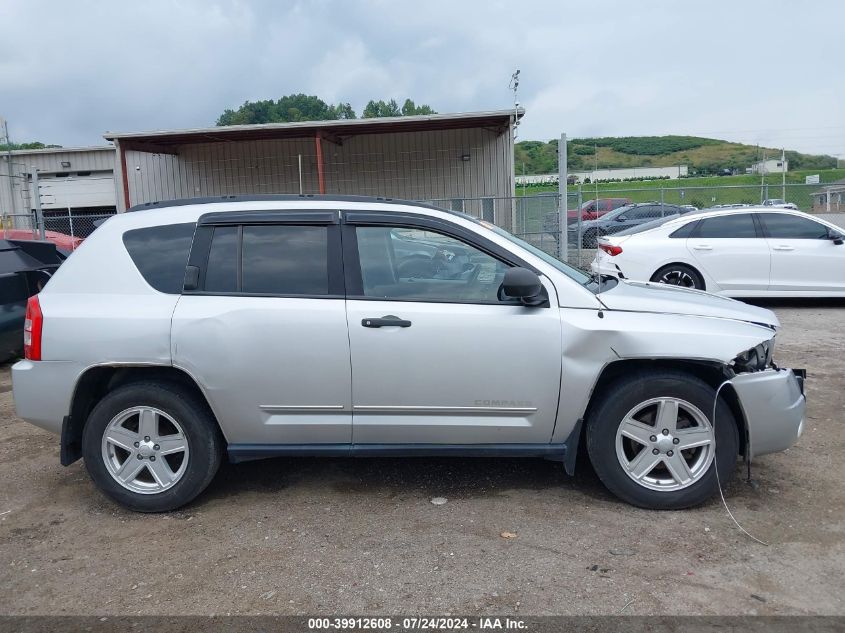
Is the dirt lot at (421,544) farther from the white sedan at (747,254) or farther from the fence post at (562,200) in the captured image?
the fence post at (562,200)

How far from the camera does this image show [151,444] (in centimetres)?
433

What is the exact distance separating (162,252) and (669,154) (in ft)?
381

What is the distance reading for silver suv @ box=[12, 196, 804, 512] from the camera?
4.14 metres

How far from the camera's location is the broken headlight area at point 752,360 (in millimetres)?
4191

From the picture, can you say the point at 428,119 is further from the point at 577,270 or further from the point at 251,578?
the point at 251,578

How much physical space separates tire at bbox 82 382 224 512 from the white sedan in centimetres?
761

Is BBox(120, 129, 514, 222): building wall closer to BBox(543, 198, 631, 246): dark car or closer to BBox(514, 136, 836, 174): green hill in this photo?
BBox(543, 198, 631, 246): dark car

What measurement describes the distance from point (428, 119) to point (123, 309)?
16066 mm

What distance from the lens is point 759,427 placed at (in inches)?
164

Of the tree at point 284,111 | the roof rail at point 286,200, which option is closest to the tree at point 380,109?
the tree at point 284,111

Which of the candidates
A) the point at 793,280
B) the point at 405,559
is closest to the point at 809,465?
the point at 405,559

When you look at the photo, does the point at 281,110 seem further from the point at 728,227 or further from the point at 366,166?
the point at 728,227

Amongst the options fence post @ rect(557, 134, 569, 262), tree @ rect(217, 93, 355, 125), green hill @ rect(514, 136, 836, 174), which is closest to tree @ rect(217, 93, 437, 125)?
tree @ rect(217, 93, 355, 125)

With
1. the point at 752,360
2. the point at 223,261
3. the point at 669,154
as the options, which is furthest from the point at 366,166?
the point at 669,154
